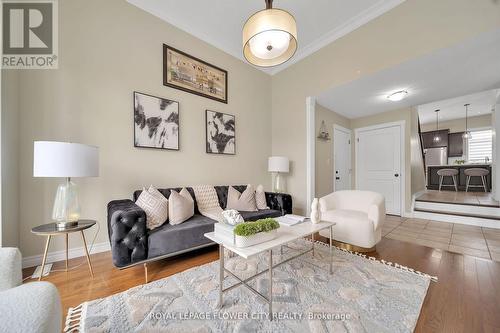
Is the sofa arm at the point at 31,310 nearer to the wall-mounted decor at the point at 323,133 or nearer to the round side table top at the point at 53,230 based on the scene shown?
the round side table top at the point at 53,230

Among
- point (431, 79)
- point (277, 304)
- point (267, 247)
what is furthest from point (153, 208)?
point (431, 79)

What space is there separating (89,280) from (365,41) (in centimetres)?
450

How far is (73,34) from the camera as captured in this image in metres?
2.19

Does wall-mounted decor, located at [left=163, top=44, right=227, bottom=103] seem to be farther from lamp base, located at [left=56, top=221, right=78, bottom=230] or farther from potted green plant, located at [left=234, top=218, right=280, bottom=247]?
potted green plant, located at [left=234, top=218, right=280, bottom=247]

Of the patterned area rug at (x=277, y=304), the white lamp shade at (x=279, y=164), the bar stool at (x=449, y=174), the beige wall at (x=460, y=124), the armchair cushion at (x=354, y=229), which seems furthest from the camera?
the beige wall at (x=460, y=124)

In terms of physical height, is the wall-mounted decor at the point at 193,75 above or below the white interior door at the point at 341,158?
above

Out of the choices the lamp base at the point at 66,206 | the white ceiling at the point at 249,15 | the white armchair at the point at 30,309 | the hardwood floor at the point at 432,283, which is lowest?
the hardwood floor at the point at 432,283

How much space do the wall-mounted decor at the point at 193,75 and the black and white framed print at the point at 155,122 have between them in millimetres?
355

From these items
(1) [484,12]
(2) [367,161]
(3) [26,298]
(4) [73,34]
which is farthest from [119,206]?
(2) [367,161]

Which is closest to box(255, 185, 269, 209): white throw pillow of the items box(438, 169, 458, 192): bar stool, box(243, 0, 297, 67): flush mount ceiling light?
box(243, 0, 297, 67): flush mount ceiling light

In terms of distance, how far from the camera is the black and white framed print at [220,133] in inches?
129

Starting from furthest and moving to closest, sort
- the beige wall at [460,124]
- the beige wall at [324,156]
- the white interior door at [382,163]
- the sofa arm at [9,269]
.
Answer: the beige wall at [460,124] < the white interior door at [382,163] < the beige wall at [324,156] < the sofa arm at [9,269]

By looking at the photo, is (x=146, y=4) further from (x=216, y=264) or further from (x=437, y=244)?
(x=437, y=244)

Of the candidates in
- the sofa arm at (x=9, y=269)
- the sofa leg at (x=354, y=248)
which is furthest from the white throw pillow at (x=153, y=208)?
the sofa leg at (x=354, y=248)
